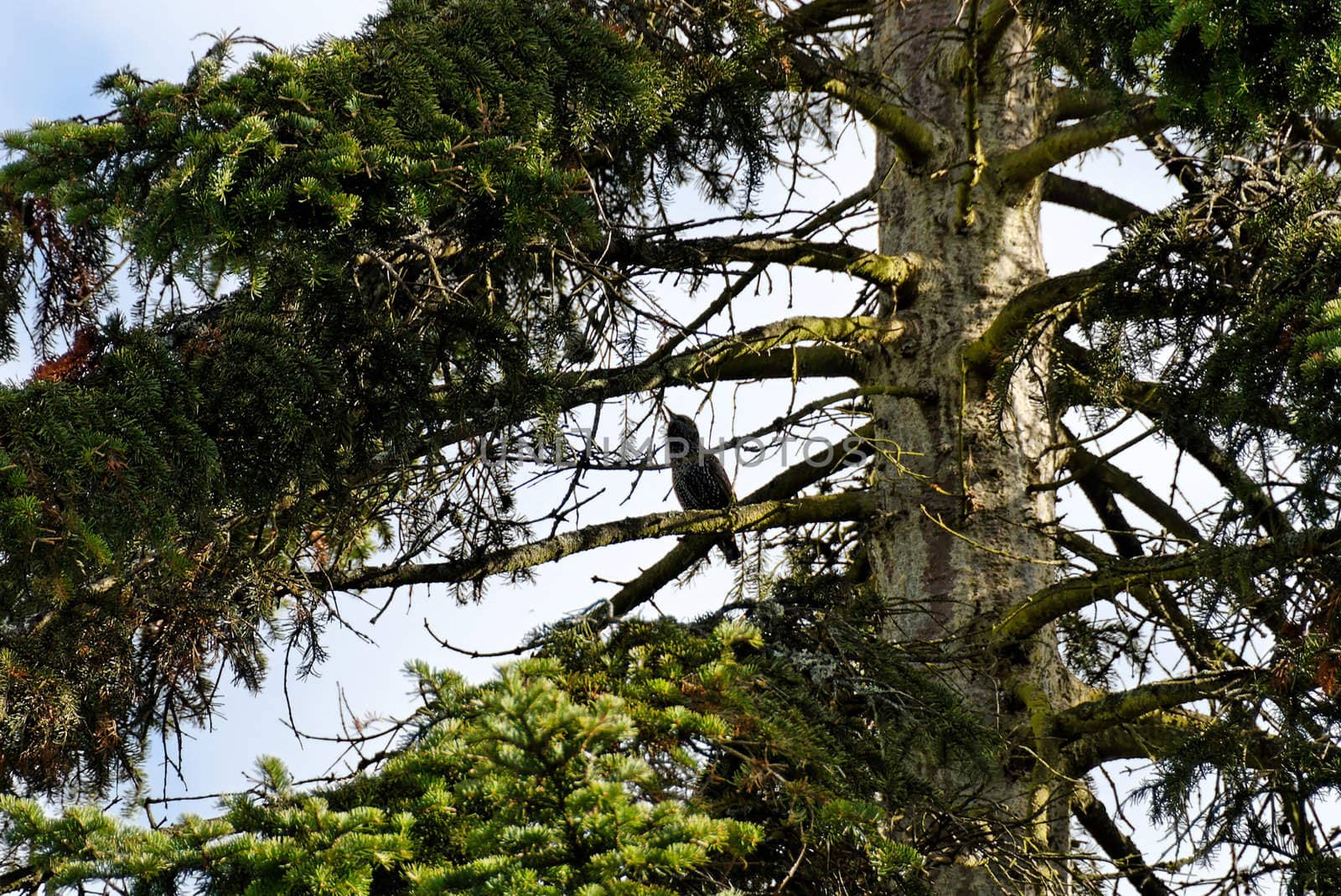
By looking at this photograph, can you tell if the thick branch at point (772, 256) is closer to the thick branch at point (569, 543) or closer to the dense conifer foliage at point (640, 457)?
the dense conifer foliage at point (640, 457)

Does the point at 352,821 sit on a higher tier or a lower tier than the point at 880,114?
lower

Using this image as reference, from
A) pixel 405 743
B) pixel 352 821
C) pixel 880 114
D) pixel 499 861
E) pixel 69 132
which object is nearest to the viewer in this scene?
pixel 499 861

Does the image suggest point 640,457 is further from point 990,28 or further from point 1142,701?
point 990,28

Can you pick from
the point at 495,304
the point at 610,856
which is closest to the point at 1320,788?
the point at 610,856

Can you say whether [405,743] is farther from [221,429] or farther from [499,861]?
[221,429]

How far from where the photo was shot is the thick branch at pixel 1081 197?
652 cm

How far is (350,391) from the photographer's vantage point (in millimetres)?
4340

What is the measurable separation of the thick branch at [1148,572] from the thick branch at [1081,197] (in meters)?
2.62

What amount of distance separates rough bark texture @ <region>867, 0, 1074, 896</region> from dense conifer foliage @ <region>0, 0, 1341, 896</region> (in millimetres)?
29

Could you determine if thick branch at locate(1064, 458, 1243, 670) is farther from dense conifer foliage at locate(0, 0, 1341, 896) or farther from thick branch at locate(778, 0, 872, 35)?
thick branch at locate(778, 0, 872, 35)

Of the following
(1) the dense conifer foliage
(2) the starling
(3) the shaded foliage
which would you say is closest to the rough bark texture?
(1) the dense conifer foliage

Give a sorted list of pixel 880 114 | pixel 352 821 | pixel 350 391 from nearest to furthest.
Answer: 1. pixel 352 821
2. pixel 350 391
3. pixel 880 114

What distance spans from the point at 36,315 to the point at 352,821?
2408 mm

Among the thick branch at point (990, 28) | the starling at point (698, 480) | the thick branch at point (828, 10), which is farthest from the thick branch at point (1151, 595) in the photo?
the thick branch at point (828, 10)
